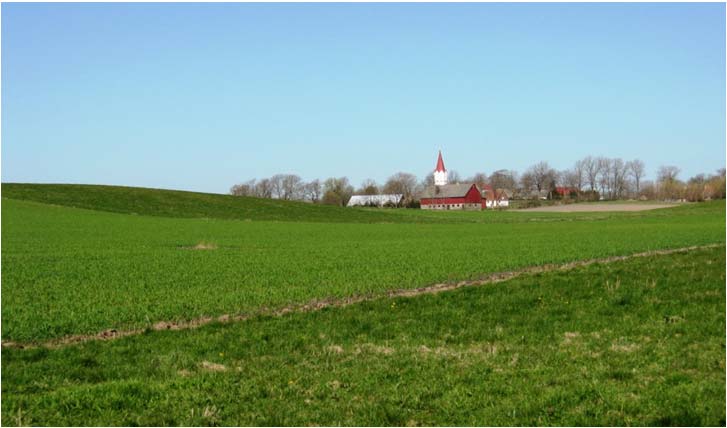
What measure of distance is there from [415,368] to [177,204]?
83.7m

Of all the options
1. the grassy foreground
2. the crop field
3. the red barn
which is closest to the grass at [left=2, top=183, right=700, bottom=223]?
the crop field

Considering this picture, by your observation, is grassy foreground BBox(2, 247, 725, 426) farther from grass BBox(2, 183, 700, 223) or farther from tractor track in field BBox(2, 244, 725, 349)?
grass BBox(2, 183, 700, 223)

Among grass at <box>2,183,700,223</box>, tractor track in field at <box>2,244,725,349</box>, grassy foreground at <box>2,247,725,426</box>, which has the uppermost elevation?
grass at <box>2,183,700,223</box>

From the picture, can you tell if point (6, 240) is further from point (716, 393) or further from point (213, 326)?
point (716, 393)

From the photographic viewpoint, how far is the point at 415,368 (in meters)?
11.0

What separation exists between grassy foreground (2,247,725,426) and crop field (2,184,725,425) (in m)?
0.04

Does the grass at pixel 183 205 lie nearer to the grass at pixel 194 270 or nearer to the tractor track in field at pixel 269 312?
the grass at pixel 194 270

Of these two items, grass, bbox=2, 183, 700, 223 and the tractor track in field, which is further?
grass, bbox=2, 183, 700, 223

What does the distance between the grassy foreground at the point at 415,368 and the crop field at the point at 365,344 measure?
0.13ft

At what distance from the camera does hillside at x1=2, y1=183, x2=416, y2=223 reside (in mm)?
83625

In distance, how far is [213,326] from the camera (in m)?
15.3

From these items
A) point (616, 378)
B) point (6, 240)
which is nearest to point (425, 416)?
point (616, 378)

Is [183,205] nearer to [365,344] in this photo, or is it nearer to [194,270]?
[194,270]

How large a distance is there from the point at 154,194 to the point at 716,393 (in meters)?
96.1
